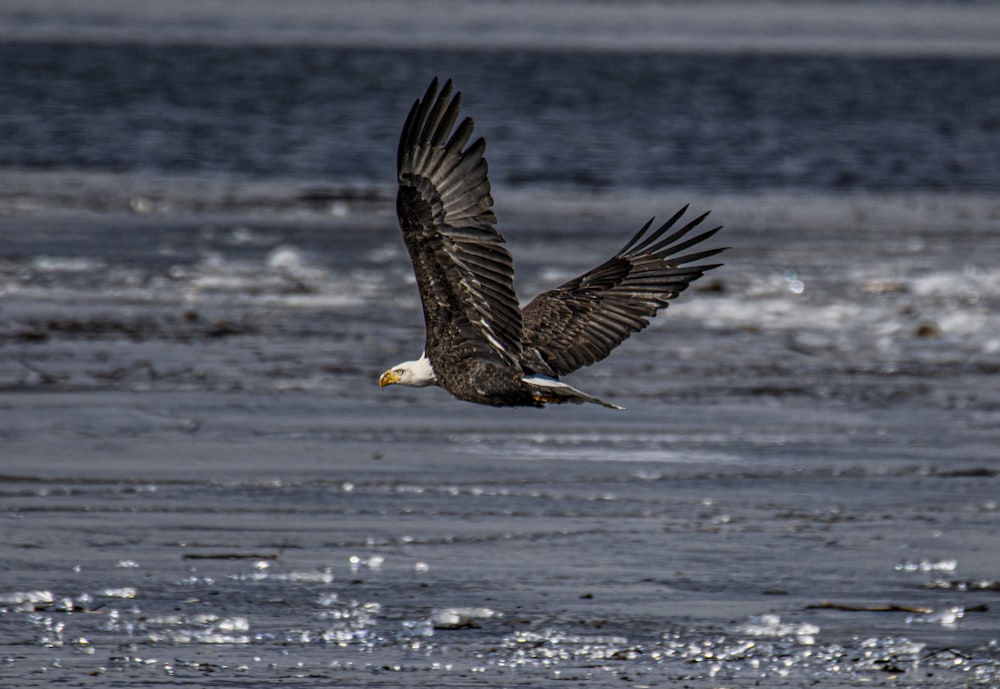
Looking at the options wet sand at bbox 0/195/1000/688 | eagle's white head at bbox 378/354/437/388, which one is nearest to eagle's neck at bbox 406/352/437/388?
eagle's white head at bbox 378/354/437/388

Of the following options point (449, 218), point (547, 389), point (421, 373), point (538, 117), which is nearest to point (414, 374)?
point (421, 373)

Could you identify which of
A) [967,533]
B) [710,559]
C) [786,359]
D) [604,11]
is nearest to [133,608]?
[710,559]

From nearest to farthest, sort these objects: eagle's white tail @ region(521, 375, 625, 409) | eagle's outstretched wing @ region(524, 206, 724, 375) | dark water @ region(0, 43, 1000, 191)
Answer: eagle's white tail @ region(521, 375, 625, 409) < eagle's outstretched wing @ region(524, 206, 724, 375) < dark water @ region(0, 43, 1000, 191)

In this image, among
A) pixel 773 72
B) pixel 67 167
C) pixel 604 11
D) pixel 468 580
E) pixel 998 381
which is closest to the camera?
pixel 468 580

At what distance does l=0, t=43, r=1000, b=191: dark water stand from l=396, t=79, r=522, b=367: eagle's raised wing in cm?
1342

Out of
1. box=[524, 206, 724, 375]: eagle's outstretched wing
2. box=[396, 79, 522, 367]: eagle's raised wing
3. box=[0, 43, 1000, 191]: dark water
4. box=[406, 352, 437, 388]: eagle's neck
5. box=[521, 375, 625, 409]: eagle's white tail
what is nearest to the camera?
box=[396, 79, 522, 367]: eagle's raised wing

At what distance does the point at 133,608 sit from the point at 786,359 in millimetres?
5331

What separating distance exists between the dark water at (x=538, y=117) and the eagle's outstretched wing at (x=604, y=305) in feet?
40.7

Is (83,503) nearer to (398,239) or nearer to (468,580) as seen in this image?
(468,580)

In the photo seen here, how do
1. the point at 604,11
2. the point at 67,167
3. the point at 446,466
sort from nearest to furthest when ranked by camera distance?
the point at 446,466 → the point at 67,167 → the point at 604,11

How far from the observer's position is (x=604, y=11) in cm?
6925

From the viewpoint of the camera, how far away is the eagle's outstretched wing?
23.7ft

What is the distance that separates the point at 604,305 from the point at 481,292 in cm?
105

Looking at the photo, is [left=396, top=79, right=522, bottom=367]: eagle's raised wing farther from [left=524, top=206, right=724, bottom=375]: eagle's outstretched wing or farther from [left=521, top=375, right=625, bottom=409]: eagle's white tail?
[left=524, top=206, right=724, bottom=375]: eagle's outstretched wing
